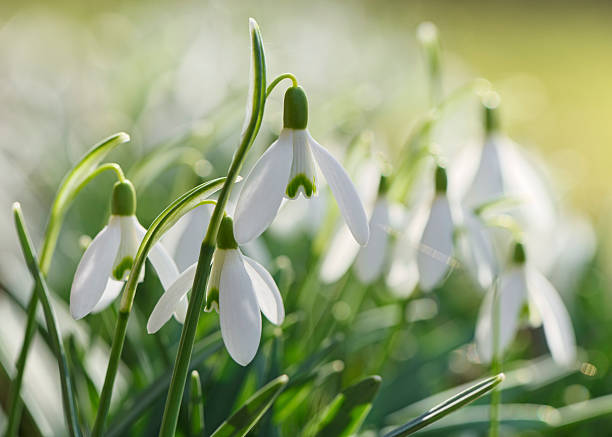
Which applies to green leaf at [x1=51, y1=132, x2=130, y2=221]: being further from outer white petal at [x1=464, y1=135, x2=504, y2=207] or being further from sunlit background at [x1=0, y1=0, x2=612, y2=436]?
outer white petal at [x1=464, y1=135, x2=504, y2=207]

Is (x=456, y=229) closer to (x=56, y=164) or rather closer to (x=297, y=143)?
(x=297, y=143)

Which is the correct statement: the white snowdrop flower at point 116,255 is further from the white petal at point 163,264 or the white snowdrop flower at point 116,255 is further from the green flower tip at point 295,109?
the green flower tip at point 295,109

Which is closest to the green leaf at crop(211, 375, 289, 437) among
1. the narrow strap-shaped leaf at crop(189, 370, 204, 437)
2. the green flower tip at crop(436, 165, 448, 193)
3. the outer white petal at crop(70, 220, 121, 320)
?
the narrow strap-shaped leaf at crop(189, 370, 204, 437)

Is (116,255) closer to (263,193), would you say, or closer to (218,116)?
(263,193)

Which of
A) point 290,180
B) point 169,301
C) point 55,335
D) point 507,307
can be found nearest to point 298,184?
point 290,180

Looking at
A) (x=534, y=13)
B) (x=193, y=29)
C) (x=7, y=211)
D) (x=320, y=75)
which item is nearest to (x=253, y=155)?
(x=7, y=211)

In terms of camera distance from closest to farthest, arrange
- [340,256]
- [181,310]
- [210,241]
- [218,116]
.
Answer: [210,241], [181,310], [340,256], [218,116]

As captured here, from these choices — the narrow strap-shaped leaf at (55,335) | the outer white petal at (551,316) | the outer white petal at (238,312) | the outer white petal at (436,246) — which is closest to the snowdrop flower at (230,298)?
the outer white petal at (238,312)
